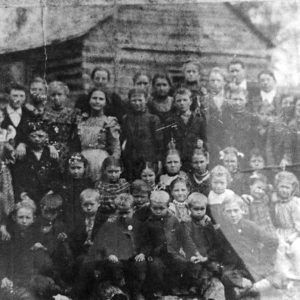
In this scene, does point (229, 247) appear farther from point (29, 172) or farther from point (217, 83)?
point (29, 172)

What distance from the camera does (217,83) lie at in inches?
268

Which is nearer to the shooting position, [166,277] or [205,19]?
[166,277]

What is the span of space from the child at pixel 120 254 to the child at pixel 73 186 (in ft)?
1.09

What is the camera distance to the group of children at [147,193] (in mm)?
6438

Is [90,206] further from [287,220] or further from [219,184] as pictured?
[287,220]

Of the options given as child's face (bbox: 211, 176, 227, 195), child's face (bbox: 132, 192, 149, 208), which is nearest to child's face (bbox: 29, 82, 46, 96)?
child's face (bbox: 132, 192, 149, 208)

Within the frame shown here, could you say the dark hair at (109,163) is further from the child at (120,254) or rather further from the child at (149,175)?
the child at (120,254)

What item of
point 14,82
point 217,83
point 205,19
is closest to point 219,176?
point 217,83

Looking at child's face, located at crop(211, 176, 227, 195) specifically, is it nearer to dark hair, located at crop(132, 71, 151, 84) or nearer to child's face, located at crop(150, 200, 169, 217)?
child's face, located at crop(150, 200, 169, 217)

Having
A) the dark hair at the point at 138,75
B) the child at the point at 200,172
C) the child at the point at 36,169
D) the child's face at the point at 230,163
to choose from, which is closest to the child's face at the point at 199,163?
the child at the point at 200,172

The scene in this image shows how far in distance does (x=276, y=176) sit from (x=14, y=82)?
3036mm

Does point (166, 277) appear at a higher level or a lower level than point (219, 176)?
lower

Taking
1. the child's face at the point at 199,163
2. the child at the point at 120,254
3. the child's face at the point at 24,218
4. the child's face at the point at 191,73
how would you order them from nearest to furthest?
the child at the point at 120,254, the child's face at the point at 24,218, the child's face at the point at 199,163, the child's face at the point at 191,73

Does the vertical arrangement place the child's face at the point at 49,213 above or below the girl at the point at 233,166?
below
